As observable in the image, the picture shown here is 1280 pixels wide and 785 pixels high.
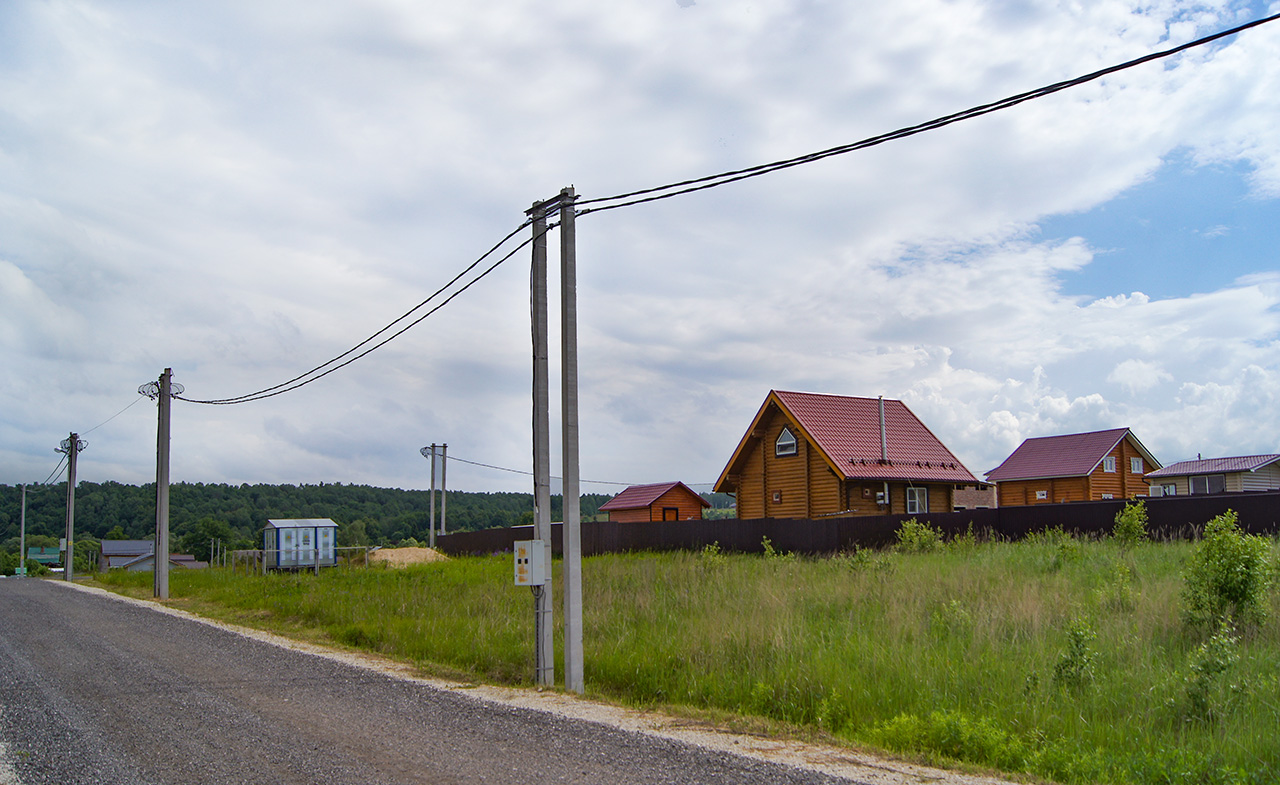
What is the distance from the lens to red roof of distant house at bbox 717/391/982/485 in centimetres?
2873

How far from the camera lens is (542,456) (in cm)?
1061

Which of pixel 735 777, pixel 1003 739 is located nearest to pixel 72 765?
pixel 735 777

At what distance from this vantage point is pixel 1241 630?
8.87 meters

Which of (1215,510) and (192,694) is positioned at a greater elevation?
(1215,510)

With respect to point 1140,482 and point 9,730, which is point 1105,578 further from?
point 1140,482

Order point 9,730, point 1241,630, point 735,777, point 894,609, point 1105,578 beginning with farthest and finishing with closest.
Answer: point 1105,578
point 894,609
point 1241,630
point 9,730
point 735,777

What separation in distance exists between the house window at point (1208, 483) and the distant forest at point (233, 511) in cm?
4516

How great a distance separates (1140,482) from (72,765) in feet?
146

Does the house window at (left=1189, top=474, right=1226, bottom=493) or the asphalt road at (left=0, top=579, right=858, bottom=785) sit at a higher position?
the house window at (left=1189, top=474, right=1226, bottom=493)

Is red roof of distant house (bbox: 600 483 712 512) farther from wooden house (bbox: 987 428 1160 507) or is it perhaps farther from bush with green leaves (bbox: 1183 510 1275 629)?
bush with green leaves (bbox: 1183 510 1275 629)

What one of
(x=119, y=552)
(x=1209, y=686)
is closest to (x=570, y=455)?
(x=1209, y=686)

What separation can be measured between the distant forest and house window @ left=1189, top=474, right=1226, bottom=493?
45.2 m

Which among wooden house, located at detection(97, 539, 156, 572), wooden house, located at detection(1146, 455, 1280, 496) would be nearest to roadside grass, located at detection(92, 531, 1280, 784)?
wooden house, located at detection(1146, 455, 1280, 496)

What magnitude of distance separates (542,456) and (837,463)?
19.1m
